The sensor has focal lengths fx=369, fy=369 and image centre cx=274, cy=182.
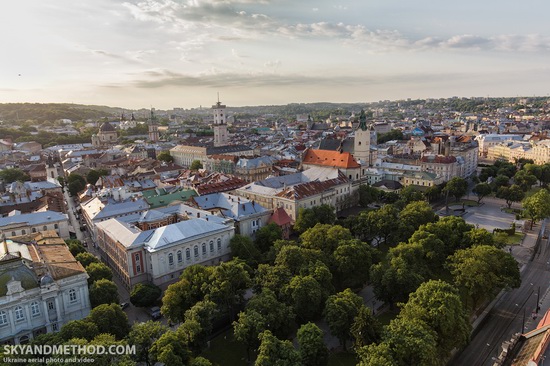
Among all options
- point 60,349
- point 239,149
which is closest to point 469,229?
point 60,349

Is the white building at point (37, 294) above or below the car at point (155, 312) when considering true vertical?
above

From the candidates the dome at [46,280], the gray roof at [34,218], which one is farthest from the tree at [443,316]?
the gray roof at [34,218]

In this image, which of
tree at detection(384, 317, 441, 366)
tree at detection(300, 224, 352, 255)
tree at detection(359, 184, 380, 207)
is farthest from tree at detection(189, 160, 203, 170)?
tree at detection(384, 317, 441, 366)

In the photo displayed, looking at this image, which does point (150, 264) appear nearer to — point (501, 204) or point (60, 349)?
point (60, 349)

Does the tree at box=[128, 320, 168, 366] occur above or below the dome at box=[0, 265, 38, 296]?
below

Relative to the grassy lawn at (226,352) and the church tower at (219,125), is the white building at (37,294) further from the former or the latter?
the church tower at (219,125)

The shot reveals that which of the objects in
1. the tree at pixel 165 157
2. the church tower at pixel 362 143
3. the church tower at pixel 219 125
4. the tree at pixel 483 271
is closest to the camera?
the tree at pixel 483 271

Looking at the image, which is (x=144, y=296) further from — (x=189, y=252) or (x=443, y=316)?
(x=443, y=316)

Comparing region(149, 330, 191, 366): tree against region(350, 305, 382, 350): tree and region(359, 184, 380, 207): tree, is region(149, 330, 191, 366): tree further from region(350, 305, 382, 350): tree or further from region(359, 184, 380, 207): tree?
region(359, 184, 380, 207): tree
